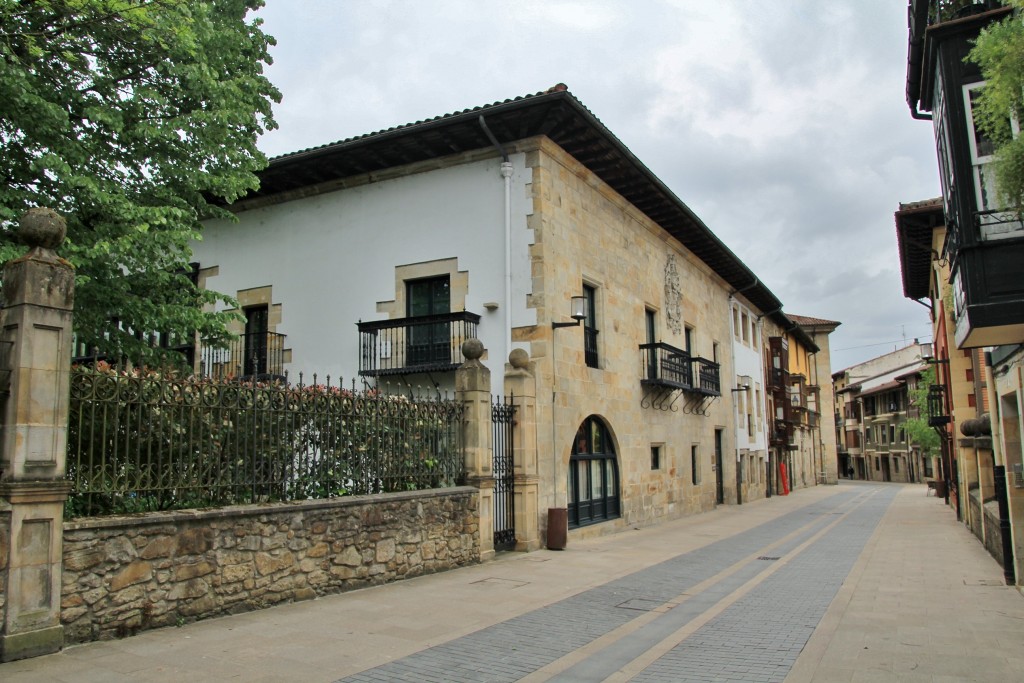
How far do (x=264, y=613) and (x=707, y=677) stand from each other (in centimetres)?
419

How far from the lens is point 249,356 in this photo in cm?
1638

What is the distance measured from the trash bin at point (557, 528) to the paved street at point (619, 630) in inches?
26.4

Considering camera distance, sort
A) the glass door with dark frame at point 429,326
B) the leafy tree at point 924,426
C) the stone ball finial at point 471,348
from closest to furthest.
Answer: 1. the stone ball finial at point 471,348
2. the glass door with dark frame at point 429,326
3. the leafy tree at point 924,426

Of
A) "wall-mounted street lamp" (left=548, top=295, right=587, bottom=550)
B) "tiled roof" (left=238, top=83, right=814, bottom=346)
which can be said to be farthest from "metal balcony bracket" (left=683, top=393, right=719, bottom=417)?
"wall-mounted street lamp" (left=548, top=295, right=587, bottom=550)

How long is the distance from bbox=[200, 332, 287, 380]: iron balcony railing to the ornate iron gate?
566 centimetres

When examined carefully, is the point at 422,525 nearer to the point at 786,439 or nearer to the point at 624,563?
the point at 624,563

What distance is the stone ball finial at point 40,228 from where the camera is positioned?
19.6 feet

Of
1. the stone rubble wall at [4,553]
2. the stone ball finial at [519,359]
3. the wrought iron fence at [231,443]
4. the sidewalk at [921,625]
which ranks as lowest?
the sidewalk at [921,625]

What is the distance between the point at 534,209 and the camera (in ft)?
44.0

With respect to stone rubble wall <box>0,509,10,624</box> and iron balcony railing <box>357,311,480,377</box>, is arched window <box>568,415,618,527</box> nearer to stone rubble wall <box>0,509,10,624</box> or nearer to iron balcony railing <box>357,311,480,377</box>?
iron balcony railing <box>357,311,480,377</box>

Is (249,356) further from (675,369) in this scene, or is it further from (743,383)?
(743,383)

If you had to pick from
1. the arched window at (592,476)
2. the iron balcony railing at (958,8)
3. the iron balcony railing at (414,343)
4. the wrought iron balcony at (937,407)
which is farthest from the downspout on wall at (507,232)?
the wrought iron balcony at (937,407)

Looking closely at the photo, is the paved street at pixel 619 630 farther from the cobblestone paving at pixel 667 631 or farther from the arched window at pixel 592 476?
the arched window at pixel 592 476

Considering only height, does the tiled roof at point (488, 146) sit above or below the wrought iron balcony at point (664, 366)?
above
